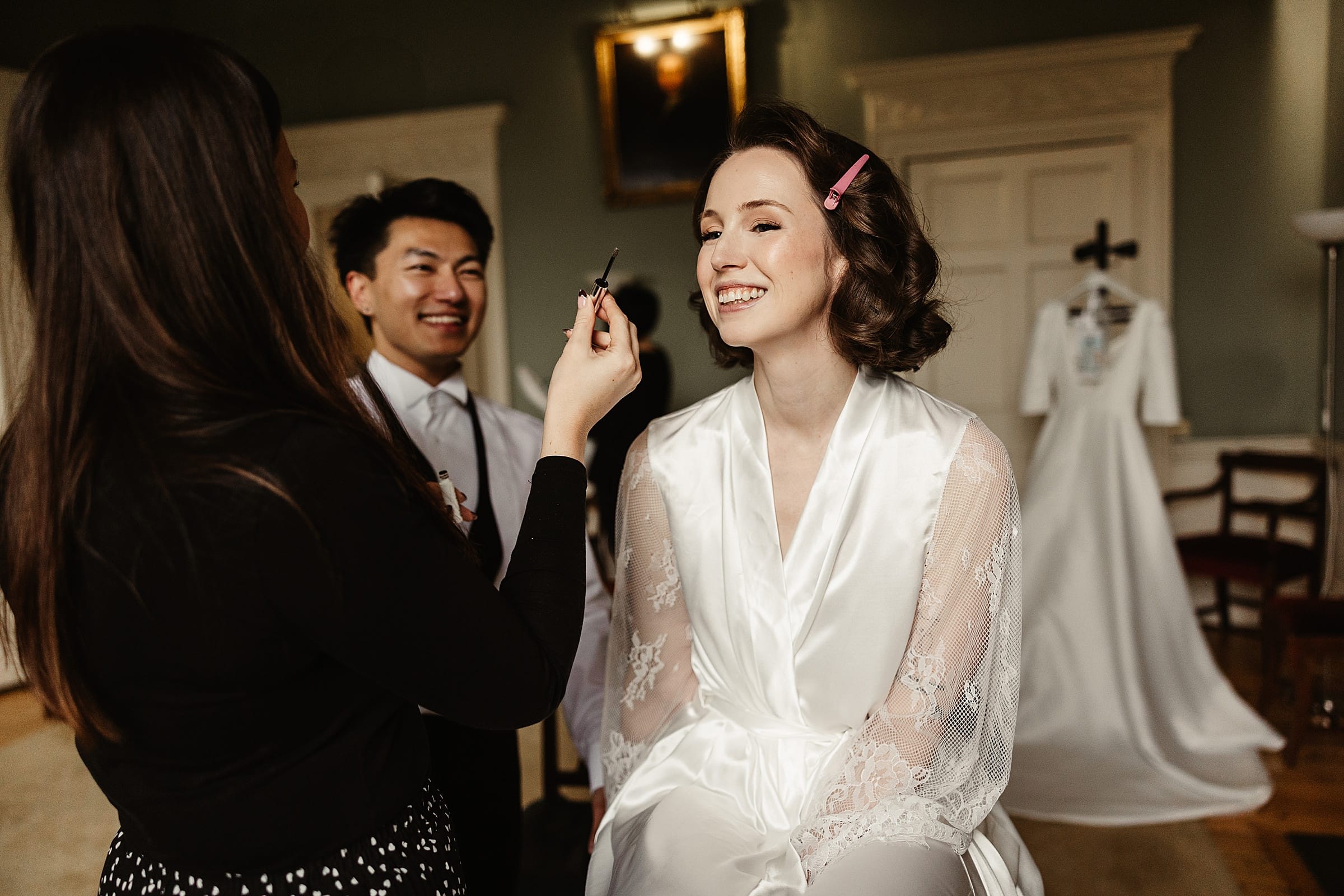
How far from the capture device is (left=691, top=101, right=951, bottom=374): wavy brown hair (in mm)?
1562

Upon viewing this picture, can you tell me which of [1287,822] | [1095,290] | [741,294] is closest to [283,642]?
[741,294]

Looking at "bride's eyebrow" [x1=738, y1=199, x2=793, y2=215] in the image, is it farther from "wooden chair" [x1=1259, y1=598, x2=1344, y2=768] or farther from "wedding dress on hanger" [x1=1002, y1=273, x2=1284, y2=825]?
"wooden chair" [x1=1259, y1=598, x2=1344, y2=768]

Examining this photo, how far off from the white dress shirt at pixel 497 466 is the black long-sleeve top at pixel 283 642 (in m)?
0.86

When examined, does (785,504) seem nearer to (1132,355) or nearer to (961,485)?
(961,485)

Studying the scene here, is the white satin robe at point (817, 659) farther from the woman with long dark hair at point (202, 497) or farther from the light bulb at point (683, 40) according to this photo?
the light bulb at point (683, 40)

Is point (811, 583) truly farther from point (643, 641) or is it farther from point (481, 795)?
point (481, 795)

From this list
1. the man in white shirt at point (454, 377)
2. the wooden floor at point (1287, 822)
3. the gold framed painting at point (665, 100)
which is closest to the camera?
the man in white shirt at point (454, 377)

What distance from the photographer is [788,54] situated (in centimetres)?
503

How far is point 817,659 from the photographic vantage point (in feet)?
4.81

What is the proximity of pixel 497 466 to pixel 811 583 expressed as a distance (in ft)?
2.40

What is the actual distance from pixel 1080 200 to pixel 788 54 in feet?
5.61

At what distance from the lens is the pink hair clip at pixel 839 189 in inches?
60.7

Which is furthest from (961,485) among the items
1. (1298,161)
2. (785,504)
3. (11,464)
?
(1298,161)

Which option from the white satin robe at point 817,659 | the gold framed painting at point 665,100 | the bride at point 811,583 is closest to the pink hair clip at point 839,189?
the bride at point 811,583
